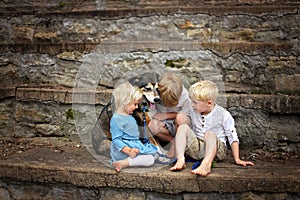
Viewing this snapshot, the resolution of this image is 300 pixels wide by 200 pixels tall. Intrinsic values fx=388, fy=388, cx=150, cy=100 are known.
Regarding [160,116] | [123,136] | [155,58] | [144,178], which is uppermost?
[155,58]

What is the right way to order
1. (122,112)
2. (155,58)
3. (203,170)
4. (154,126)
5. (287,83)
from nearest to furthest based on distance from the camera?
(203,170) → (122,112) → (154,126) → (287,83) → (155,58)

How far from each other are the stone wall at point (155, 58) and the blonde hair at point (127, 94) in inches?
25.5

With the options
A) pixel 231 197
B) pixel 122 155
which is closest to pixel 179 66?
pixel 122 155

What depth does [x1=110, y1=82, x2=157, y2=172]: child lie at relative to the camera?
2.80 meters

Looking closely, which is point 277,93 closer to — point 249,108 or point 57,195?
point 249,108

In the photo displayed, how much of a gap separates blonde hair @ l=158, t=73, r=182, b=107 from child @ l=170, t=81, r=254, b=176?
0.35ft

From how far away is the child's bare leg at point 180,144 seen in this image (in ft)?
9.04

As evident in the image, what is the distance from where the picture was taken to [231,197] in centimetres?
269

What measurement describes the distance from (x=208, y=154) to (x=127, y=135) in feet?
2.00

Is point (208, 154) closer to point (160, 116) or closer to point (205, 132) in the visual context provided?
point (205, 132)

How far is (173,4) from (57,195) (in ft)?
8.24

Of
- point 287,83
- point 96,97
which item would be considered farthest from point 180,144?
point 287,83

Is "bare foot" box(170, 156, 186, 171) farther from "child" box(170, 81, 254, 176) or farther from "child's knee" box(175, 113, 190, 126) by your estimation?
"child's knee" box(175, 113, 190, 126)

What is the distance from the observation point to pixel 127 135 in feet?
9.44
